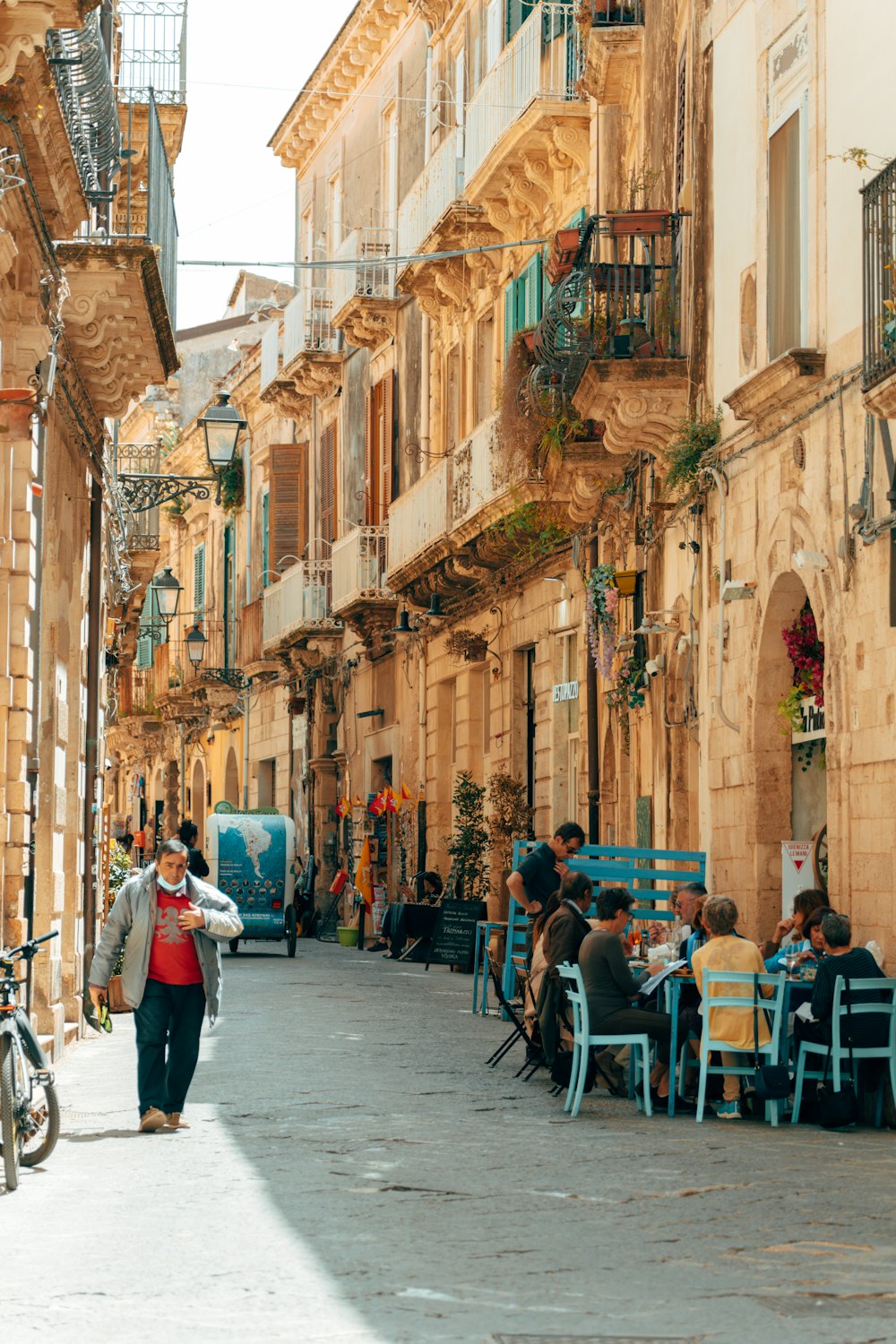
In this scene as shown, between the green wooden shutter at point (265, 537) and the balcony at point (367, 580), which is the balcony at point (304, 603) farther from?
the green wooden shutter at point (265, 537)

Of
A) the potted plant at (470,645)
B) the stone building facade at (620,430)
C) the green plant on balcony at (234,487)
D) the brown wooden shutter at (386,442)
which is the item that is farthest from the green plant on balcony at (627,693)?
the green plant on balcony at (234,487)

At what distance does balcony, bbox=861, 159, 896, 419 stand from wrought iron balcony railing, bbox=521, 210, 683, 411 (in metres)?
4.83

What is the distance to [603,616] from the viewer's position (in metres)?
19.0

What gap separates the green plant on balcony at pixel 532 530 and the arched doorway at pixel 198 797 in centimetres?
2523

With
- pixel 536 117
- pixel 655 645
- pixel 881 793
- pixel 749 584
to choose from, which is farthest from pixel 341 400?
pixel 881 793

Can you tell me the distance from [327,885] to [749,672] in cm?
2093

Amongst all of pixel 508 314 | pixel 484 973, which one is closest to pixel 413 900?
pixel 508 314

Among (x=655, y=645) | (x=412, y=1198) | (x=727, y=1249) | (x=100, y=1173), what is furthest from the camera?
(x=655, y=645)

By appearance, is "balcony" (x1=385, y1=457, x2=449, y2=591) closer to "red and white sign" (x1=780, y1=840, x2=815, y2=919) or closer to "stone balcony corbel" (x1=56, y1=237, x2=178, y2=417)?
"stone balcony corbel" (x1=56, y1=237, x2=178, y2=417)

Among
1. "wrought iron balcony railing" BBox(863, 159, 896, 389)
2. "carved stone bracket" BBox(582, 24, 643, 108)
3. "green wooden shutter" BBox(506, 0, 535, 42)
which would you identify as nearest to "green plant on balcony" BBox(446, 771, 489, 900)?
"green wooden shutter" BBox(506, 0, 535, 42)

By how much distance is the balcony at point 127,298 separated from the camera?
13.4 metres

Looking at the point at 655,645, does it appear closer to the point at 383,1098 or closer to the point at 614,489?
the point at 614,489

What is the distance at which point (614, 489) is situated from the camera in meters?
18.6

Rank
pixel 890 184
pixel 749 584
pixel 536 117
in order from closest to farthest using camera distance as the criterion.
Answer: pixel 890 184 < pixel 749 584 < pixel 536 117
